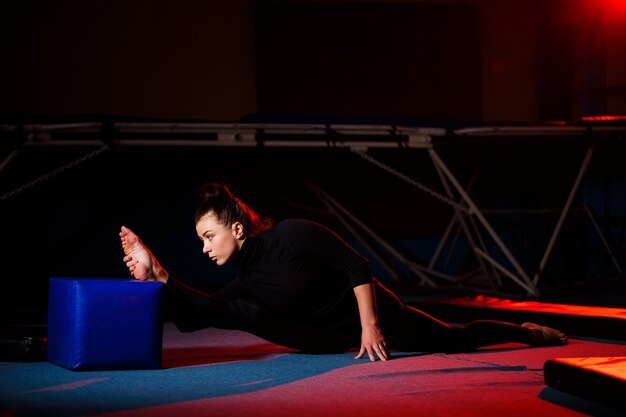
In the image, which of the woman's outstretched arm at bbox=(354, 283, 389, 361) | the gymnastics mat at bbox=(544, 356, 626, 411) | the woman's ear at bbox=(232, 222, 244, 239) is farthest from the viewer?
the woman's ear at bbox=(232, 222, 244, 239)

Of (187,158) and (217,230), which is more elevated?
(187,158)

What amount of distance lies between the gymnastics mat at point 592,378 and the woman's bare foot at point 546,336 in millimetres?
988

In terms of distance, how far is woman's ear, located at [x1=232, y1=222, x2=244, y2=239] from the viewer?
298 centimetres

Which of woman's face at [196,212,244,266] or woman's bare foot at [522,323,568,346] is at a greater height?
woman's face at [196,212,244,266]

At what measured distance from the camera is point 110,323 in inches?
109

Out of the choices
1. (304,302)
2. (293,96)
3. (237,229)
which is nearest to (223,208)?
(237,229)

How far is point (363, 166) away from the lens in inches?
263

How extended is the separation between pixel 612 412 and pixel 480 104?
6.01 m

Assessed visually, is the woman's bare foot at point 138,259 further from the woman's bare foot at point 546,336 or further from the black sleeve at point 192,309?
the woman's bare foot at point 546,336

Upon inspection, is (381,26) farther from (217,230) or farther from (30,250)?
(217,230)

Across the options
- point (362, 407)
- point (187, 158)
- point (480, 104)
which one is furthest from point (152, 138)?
point (480, 104)

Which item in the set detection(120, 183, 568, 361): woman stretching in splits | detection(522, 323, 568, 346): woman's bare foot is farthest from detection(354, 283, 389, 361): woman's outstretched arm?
detection(522, 323, 568, 346): woman's bare foot

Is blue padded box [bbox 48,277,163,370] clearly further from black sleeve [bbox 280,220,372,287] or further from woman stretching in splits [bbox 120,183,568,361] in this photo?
black sleeve [bbox 280,220,372,287]

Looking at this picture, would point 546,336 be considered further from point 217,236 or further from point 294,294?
point 217,236
